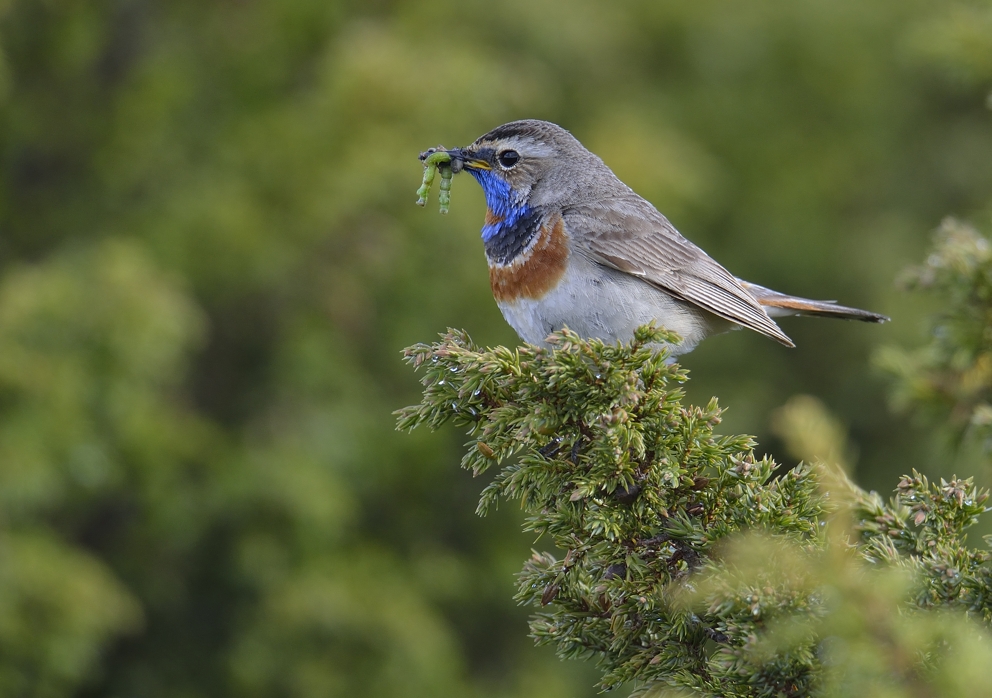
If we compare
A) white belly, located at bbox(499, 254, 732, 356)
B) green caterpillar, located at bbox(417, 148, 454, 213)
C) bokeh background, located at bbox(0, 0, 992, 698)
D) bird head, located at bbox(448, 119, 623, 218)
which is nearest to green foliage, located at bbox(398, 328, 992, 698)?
white belly, located at bbox(499, 254, 732, 356)

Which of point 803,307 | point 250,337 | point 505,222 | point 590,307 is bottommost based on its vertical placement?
point 590,307

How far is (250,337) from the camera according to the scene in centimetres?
679

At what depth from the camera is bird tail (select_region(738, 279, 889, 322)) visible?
440 centimetres

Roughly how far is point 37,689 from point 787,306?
3966 millimetres

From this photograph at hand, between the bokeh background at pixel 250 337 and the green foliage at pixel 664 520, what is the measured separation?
2.28 m

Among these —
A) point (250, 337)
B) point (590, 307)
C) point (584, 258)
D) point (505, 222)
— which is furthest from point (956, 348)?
point (250, 337)

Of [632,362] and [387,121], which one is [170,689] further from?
[632,362]

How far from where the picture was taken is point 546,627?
8.89 feet

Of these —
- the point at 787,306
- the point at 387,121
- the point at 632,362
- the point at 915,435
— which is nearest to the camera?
the point at 632,362

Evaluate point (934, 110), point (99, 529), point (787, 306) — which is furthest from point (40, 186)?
point (934, 110)

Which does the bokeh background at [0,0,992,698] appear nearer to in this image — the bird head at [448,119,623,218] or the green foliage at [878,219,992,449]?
the green foliage at [878,219,992,449]

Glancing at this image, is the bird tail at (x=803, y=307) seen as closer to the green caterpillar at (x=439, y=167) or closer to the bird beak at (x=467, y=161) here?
the bird beak at (x=467, y=161)

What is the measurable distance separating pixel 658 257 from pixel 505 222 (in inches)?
25.2

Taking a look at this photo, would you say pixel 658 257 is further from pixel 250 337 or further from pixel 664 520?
pixel 250 337
